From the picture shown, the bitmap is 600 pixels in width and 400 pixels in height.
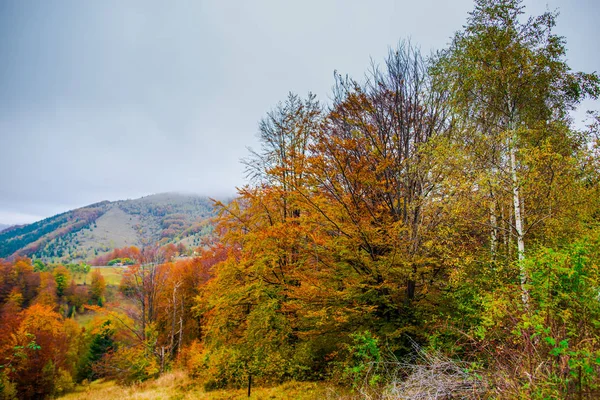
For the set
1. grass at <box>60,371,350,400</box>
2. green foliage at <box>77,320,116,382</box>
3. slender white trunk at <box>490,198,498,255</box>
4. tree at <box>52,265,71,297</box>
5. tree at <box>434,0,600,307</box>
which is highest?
tree at <box>434,0,600,307</box>

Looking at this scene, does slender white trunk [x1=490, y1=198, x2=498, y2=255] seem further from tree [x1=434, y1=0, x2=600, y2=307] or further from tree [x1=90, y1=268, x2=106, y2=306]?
tree [x1=90, y1=268, x2=106, y2=306]

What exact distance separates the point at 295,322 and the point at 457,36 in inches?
438

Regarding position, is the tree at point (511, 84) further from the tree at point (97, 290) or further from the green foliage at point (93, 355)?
the tree at point (97, 290)

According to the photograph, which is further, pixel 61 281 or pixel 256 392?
pixel 61 281

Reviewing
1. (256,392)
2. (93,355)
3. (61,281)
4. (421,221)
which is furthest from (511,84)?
(61,281)

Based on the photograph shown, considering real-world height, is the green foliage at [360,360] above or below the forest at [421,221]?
below

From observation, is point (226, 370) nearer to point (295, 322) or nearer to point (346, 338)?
point (295, 322)

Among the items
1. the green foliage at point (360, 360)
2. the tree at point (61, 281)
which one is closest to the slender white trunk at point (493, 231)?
the green foliage at point (360, 360)

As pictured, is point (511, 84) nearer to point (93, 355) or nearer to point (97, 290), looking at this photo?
point (93, 355)

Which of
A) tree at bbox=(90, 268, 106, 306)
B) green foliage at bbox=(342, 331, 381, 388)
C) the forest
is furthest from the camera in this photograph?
tree at bbox=(90, 268, 106, 306)

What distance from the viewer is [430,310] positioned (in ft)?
24.0

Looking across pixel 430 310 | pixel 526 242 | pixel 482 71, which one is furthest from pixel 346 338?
pixel 482 71

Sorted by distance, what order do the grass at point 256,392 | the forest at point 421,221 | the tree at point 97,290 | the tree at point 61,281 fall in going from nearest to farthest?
the forest at point 421,221 < the grass at point 256,392 < the tree at point 61,281 < the tree at point 97,290

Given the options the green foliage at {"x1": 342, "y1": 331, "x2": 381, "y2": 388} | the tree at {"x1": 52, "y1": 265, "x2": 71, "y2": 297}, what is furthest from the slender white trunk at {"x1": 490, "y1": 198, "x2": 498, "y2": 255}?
the tree at {"x1": 52, "y1": 265, "x2": 71, "y2": 297}
